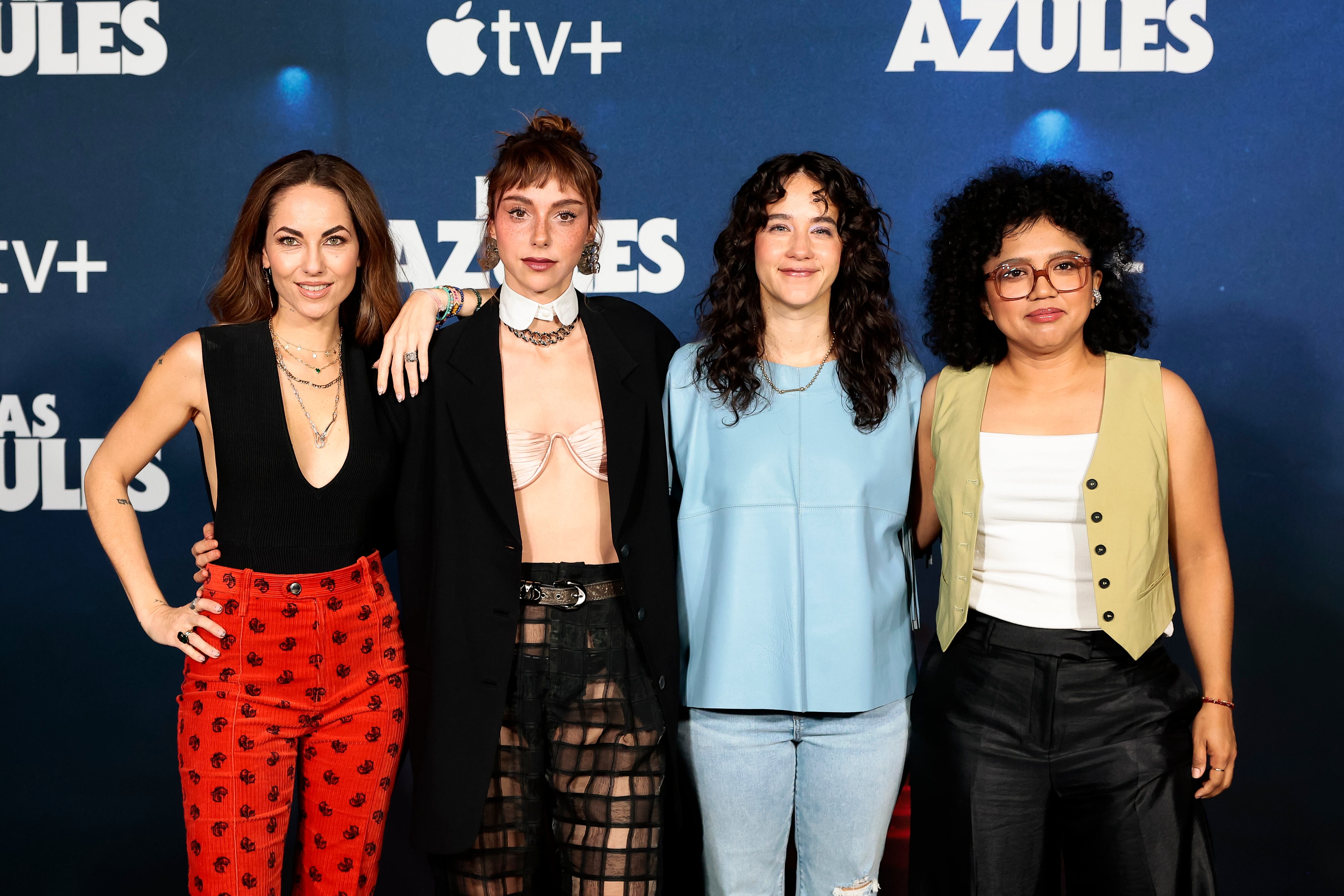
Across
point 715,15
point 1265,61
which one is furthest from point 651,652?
point 1265,61

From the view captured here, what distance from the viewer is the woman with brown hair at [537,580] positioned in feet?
6.47

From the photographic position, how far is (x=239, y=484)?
6.61ft

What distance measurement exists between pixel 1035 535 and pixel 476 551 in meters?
1.04

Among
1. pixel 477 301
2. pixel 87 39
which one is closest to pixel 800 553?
pixel 477 301

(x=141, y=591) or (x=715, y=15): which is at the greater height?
(x=715, y=15)

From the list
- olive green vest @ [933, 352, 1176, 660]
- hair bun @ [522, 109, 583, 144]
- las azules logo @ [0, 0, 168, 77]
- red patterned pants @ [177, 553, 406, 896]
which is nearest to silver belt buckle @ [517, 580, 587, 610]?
red patterned pants @ [177, 553, 406, 896]

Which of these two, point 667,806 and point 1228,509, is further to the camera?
point 1228,509

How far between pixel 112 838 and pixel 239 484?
2216 millimetres

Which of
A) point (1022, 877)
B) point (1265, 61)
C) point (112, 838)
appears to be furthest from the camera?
point (112, 838)

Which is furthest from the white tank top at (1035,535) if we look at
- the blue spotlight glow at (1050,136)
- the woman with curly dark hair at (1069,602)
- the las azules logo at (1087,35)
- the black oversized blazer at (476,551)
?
the las azules logo at (1087,35)

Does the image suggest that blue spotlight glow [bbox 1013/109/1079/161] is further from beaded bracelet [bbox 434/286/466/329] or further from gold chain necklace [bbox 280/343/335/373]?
gold chain necklace [bbox 280/343/335/373]

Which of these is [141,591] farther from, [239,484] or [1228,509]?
[1228,509]

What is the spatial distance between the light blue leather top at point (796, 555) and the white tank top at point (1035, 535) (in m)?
0.17

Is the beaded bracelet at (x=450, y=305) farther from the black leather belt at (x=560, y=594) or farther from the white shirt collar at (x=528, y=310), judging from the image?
the black leather belt at (x=560, y=594)
